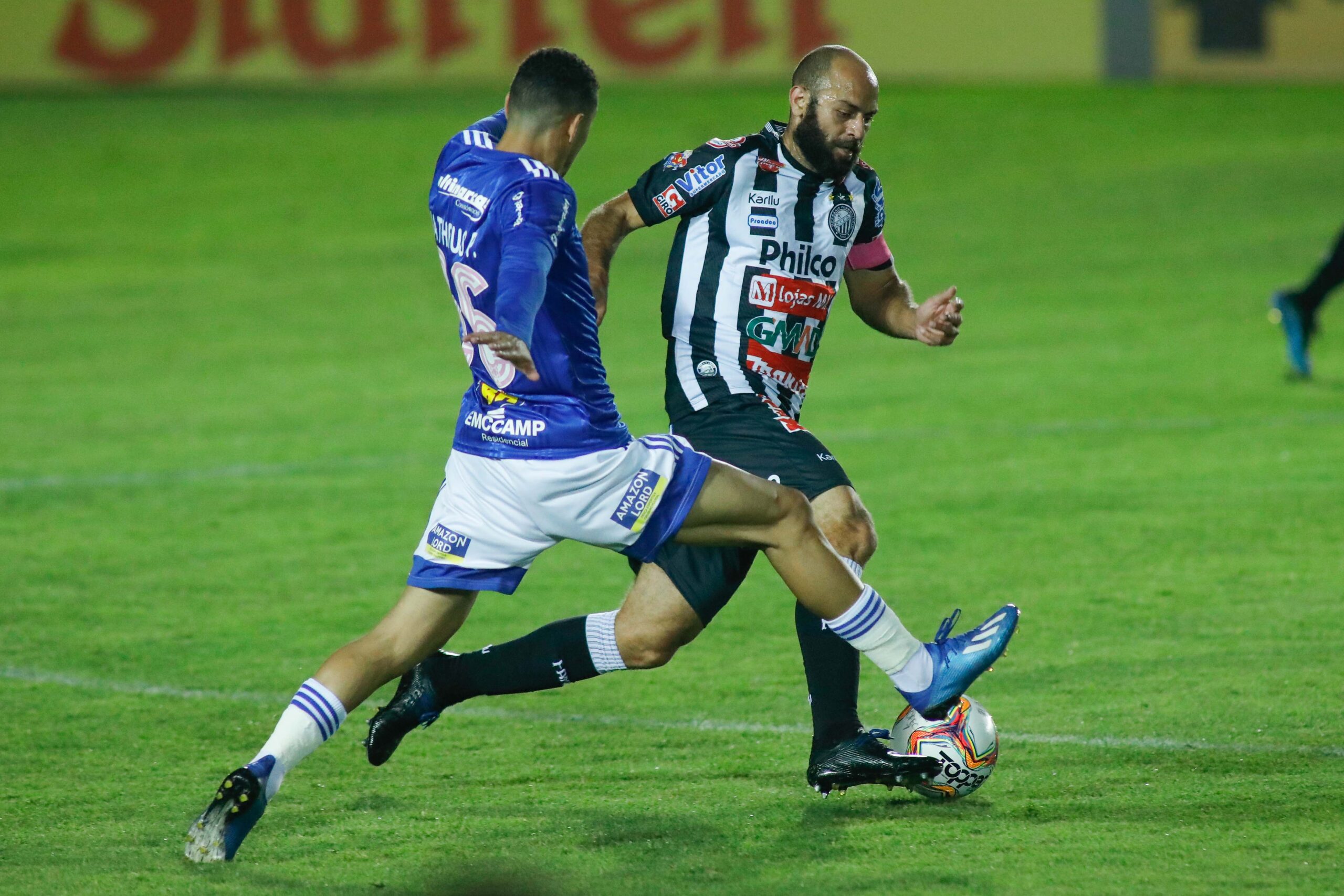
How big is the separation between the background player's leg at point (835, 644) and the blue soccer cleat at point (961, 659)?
0.89 feet

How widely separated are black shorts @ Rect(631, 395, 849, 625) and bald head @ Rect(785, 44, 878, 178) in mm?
796

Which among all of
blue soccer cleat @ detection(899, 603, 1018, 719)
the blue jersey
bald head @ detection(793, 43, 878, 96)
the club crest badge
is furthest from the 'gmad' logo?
bald head @ detection(793, 43, 878, 96)

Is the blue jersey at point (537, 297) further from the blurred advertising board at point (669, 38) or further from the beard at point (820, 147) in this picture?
the blurred advertising board at point (669, 38)

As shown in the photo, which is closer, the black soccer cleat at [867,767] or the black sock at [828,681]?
the black soccer cleat at [867,767]

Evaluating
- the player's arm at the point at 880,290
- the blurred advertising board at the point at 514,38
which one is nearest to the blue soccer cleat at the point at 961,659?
the player's arm at the point at 880,290

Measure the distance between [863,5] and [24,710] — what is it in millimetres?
24309

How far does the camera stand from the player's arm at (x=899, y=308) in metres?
5.40

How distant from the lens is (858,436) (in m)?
10.8

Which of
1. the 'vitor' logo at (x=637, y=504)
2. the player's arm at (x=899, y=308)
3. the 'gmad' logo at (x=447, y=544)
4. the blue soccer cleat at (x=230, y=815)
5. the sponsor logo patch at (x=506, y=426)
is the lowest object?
the blue soccer cleat at (x=230, y=815)

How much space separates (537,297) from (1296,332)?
9120mm

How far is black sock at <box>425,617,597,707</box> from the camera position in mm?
5348

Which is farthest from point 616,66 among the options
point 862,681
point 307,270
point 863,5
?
point 862,681

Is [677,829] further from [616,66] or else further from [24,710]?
[616,66]

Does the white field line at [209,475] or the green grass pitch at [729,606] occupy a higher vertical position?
the green grass pitch at [729,606]
